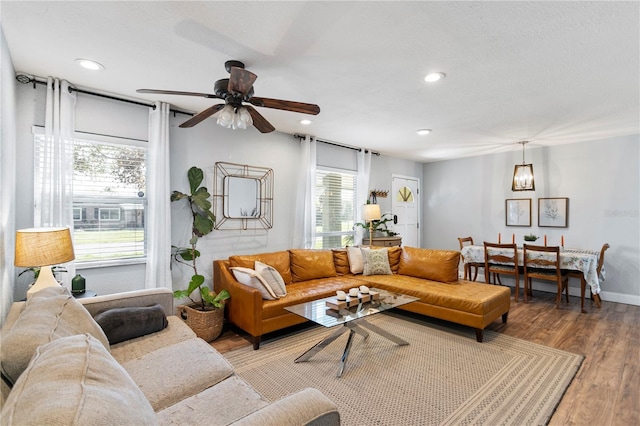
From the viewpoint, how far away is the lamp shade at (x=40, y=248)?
202 cm

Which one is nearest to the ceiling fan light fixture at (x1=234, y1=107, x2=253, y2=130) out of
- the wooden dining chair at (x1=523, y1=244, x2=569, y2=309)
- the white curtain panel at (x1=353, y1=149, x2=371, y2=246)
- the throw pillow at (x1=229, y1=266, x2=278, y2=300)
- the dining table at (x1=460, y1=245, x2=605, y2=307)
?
the throw pillow at (x1=229, y1=266, x2=278, y2=300)

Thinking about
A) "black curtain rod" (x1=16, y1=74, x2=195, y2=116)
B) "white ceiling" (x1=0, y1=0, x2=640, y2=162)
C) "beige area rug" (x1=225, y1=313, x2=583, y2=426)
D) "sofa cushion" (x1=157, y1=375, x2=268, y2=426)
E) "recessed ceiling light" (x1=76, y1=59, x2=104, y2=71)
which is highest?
"white ceiling" (x1=0, y1=0, x2=640, y2=162)

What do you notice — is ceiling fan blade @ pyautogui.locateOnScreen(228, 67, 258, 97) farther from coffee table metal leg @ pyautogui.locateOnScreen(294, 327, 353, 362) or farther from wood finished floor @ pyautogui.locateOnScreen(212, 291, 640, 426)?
wood finished floor @ pyautogui.locateOnScreen(212, 291, 640, 426)

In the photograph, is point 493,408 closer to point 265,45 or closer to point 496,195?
point 265,45

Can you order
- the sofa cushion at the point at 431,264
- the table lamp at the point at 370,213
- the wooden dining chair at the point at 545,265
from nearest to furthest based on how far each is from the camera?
the sofa cushion at the point at 431,264
the wooden dining chair at the point at 545,265
the table lamp at the point at 370,213

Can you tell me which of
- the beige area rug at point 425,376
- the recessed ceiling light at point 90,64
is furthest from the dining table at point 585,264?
the recessed ceiling light at point 90,64

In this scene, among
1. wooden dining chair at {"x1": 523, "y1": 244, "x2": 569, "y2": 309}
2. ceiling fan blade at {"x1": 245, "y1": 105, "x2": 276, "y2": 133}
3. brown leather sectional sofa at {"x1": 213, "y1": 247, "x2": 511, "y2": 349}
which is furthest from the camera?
wooden dining chair at {"x1": 523, "y1": 244, "x2": 569, "y2": 309}

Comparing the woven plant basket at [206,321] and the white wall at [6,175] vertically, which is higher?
the white wall at [6,175]

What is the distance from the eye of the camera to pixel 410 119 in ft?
12.8

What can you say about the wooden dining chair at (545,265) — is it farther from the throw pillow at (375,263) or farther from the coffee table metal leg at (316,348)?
the coffee table metal leg at (316,348)

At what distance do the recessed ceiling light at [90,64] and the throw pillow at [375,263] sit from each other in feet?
11.9

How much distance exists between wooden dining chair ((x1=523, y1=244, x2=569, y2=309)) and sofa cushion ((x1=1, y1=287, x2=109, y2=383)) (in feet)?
16.7

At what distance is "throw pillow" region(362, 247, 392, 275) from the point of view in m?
4.38

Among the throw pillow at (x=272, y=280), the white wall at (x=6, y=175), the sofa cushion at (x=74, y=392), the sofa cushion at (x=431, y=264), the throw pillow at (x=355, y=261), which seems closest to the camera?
the sofa cushion at (x=74, y=392)
